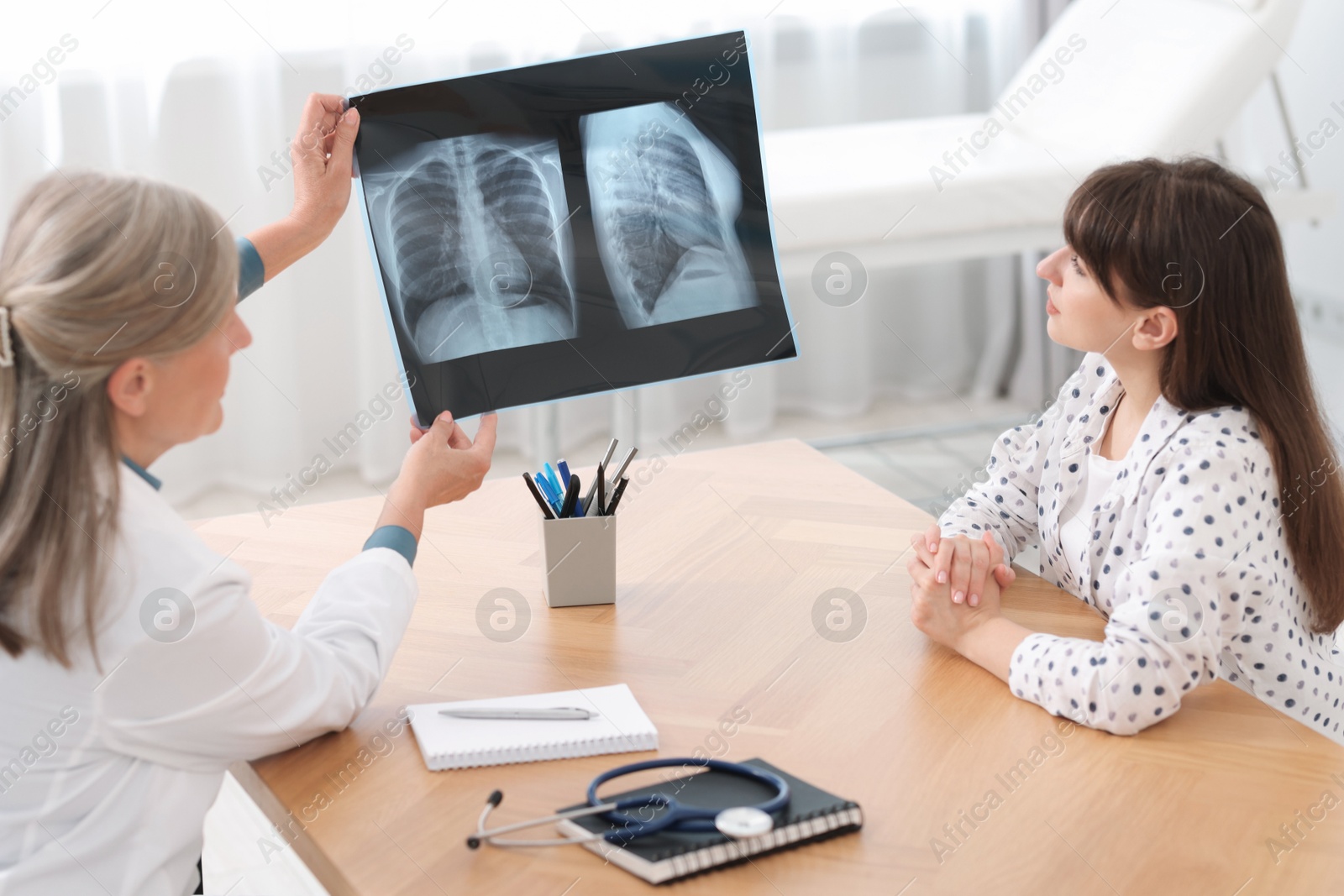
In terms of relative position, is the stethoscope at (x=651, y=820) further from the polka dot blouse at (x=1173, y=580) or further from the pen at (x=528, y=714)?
the polka dot blouse at (x=1173, y=580)

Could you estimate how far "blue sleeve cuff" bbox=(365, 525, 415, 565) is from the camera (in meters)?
1.13

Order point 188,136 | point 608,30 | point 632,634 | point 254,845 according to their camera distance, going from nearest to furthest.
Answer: point 632,634, point 254,845, point 188,136, point 608,30

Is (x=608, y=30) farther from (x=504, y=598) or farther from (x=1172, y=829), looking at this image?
(x=1172, y=829)

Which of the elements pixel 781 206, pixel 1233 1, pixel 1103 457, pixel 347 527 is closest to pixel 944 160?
pixel 781 206

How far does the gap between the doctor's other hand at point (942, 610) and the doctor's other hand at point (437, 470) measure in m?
0.42

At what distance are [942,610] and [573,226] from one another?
519 mm

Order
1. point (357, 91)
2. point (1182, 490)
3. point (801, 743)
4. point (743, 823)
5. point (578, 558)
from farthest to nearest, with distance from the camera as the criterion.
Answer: point (357, 91) < point (578, 558) < point (1182, 490) < point (801, 743) < point (743, 823)

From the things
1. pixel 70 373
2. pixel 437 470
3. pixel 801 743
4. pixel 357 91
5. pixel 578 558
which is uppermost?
pixel 357 91

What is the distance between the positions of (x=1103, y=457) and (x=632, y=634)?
518 mm

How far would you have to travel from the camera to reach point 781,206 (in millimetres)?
2471

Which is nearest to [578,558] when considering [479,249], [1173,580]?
[479,249]

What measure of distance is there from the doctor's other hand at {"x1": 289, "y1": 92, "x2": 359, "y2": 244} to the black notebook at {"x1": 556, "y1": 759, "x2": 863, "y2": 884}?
2.23 feet

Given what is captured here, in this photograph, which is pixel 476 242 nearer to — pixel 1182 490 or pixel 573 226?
pixel 573 226

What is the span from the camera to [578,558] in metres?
1.25
